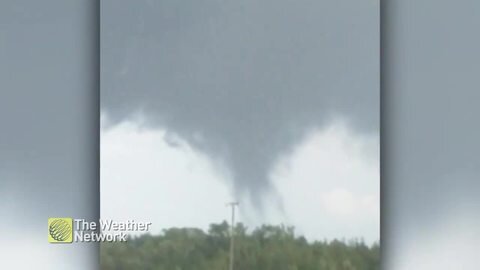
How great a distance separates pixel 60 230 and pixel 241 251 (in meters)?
0.83

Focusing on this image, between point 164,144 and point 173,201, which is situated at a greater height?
point 164,144

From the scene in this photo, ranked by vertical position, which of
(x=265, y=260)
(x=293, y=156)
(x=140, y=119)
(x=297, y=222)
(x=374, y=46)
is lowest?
(x=265, y=260)

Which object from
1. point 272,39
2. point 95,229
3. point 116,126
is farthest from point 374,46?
point 95,229

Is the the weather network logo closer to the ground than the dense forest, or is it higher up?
higher up

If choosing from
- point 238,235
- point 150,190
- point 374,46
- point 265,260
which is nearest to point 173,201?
point 150,190

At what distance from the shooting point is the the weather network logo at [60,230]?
8.72 feet

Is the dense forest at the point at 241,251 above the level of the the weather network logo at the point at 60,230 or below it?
below

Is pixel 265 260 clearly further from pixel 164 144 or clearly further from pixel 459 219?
pixel 459 219

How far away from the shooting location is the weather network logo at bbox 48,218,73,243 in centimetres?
266

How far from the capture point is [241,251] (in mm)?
2641

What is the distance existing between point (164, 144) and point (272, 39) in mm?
690

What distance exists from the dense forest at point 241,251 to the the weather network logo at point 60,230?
210 mm

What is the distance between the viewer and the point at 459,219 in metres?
2.64

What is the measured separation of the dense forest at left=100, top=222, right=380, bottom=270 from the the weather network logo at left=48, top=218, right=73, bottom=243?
210mm
